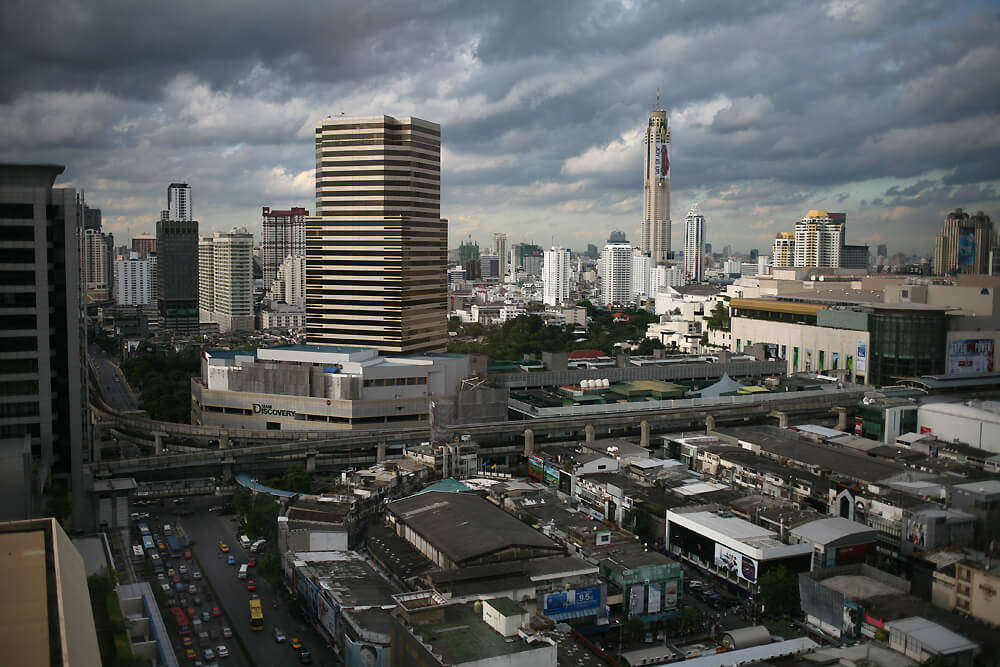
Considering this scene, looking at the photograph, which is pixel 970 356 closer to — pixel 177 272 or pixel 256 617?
pixel 256 617

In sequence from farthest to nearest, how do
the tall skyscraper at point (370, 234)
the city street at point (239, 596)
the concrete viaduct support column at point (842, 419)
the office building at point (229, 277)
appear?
the office building at point (229, 277), the tall skyscraper at point (370, 234), the concrete viaduct support column at point (842, 419), the city street at point (239, 596)

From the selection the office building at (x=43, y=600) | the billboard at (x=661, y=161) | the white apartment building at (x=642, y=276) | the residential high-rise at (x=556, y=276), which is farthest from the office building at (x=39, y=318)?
the billboard at (x=661, y=161)

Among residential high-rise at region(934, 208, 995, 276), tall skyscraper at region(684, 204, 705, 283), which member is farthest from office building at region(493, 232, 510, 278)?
residential high-rise at region(934, 208, 995, 276)

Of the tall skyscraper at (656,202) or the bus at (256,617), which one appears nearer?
the bus at (256,617)

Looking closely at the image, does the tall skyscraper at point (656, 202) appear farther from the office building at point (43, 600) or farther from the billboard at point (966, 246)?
the office building at point (43, 600)

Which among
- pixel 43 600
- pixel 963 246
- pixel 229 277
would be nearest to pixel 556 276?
pixel 229 277

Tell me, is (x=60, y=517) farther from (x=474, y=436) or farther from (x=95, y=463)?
(x=474, y=436)
